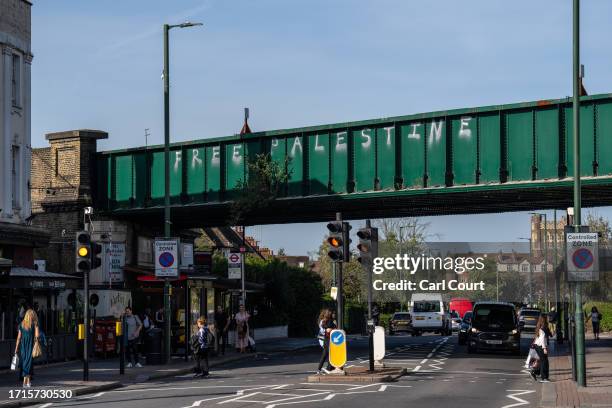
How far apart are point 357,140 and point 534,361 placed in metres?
13.2

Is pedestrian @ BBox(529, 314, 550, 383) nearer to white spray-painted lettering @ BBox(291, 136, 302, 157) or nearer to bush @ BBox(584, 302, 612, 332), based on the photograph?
white spray-painted lettering @ BBox(291, 136, 302, 157)

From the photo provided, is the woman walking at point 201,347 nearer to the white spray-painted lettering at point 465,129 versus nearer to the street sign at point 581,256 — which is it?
the street sign at point 581,256

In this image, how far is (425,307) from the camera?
66.7 meters

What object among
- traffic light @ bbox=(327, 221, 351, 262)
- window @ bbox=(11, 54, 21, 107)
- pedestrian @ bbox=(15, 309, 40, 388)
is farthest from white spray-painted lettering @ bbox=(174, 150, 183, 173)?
pedestrian @ bbox=(15, 309, 40, 388)

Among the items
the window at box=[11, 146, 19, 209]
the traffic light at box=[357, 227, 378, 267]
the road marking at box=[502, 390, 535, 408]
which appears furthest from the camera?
the window at box=[11, 146, 19, 209]

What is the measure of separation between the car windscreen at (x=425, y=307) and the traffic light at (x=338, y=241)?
39.7 m

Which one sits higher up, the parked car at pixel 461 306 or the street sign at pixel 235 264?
the street sign at pixel 235 264

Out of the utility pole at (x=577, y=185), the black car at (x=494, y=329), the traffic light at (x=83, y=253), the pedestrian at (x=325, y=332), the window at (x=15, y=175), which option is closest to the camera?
the utility pole at (x=577, y=185)

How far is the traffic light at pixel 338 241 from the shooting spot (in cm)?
2720

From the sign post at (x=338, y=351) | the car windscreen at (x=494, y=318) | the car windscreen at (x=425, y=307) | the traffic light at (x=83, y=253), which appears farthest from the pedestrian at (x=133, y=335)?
the car windscreen at (x=425, y=307)

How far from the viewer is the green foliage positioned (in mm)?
39688

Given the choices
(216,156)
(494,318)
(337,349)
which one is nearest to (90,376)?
(337,349)

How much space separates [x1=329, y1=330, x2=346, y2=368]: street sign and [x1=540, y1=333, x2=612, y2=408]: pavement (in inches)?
197

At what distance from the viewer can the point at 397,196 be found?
37188 mm
